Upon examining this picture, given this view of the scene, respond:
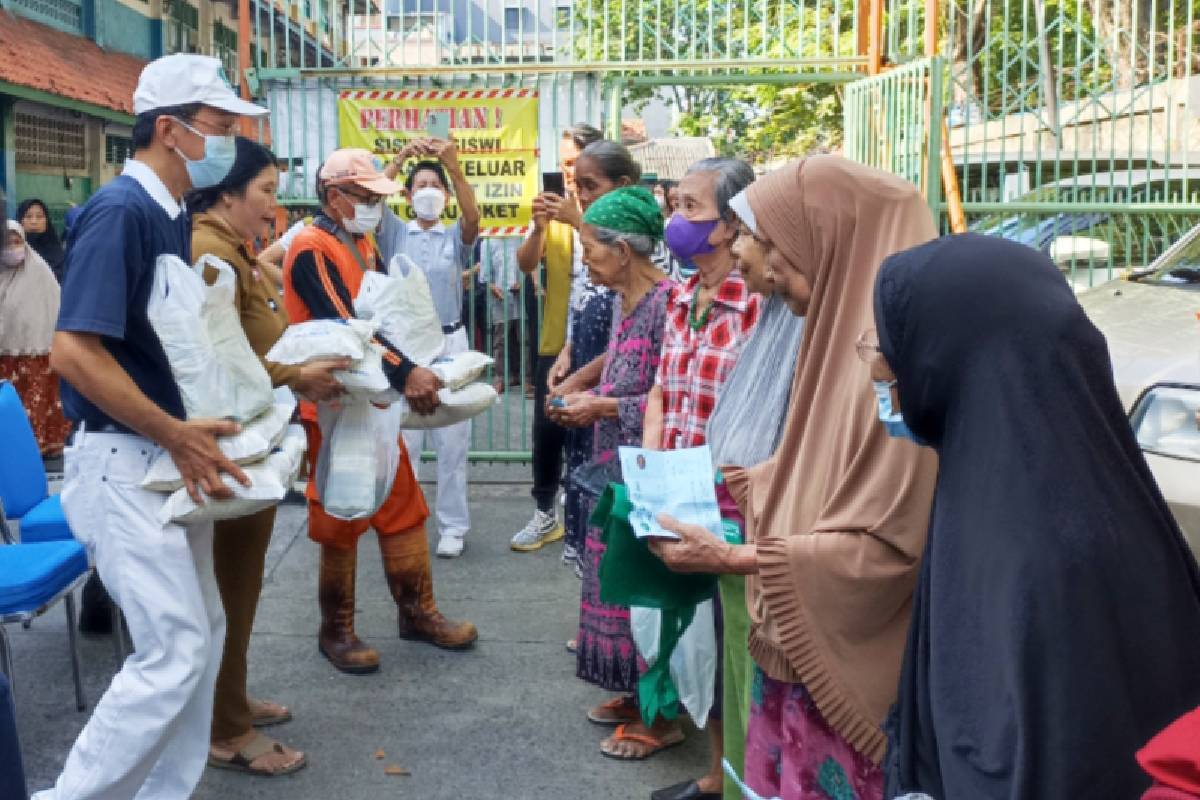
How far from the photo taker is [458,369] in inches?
200

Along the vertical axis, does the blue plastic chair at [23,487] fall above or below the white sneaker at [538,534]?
above

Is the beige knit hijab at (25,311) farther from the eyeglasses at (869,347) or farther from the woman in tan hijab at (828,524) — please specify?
the eyeglasses at (869,347)

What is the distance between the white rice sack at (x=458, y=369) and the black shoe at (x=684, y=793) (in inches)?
68.6

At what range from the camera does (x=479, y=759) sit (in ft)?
14.2

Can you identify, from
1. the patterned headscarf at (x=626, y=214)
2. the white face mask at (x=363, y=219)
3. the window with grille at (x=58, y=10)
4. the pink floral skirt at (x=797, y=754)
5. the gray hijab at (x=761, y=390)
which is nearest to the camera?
the pink floral skirt at (x=797, y=754)

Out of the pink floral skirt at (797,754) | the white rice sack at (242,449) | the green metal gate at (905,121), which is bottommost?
the pink floral skirt at (797,754)

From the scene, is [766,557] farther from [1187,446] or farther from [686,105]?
[686,105]

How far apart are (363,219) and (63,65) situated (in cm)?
1406

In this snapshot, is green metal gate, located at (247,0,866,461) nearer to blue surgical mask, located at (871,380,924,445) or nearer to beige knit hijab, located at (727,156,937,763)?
beige knit hijab, located at (727,156,937,763)

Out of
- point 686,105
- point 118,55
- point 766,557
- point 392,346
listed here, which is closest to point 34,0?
point 118,55

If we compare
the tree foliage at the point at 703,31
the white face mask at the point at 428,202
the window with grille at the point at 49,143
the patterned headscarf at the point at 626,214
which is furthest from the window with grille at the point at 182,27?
the patterned headscarf at the point at 626,214

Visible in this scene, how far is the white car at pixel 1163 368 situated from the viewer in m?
4.07

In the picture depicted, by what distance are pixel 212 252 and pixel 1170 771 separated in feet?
10.5

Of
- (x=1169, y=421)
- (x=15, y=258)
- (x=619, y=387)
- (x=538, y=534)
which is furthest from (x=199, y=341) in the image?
(x=15, y=258)
